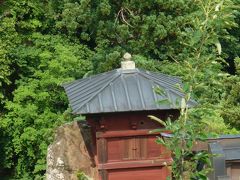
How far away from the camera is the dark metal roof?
497cm

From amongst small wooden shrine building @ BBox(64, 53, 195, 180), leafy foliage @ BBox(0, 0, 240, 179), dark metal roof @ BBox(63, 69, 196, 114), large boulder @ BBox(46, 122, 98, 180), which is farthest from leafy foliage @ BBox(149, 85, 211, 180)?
leafy foliage @ BBox(0, 0, 240, 179)

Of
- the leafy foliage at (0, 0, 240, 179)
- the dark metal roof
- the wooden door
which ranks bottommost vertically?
the wooden door

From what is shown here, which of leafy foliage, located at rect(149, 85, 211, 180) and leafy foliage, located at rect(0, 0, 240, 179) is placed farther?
leafy foliage, located at rect(0, 0, 240, 179)

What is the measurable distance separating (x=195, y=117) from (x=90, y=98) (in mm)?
2746

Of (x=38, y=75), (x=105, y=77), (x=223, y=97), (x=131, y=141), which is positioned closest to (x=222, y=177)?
(x=131, y=141)

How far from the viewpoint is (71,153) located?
637 centimetres

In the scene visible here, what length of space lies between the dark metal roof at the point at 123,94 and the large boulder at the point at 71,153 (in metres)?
1.11

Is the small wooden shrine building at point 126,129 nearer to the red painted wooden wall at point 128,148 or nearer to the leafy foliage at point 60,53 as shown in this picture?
the red painted wooden wall at point 128,148

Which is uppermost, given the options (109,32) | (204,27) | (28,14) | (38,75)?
(28,14)

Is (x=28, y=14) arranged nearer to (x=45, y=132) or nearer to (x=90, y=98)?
(x=45, y=132)

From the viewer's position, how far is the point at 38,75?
1103 cm

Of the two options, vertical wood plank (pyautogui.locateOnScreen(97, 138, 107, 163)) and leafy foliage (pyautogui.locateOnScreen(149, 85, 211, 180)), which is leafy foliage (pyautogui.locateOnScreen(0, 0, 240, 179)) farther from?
leafy foliage (pyautogui.locateOnScreen(149, 85, 211, 180))

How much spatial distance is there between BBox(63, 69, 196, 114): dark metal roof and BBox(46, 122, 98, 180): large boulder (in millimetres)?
1115

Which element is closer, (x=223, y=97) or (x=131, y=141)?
(x=131, y=141)
